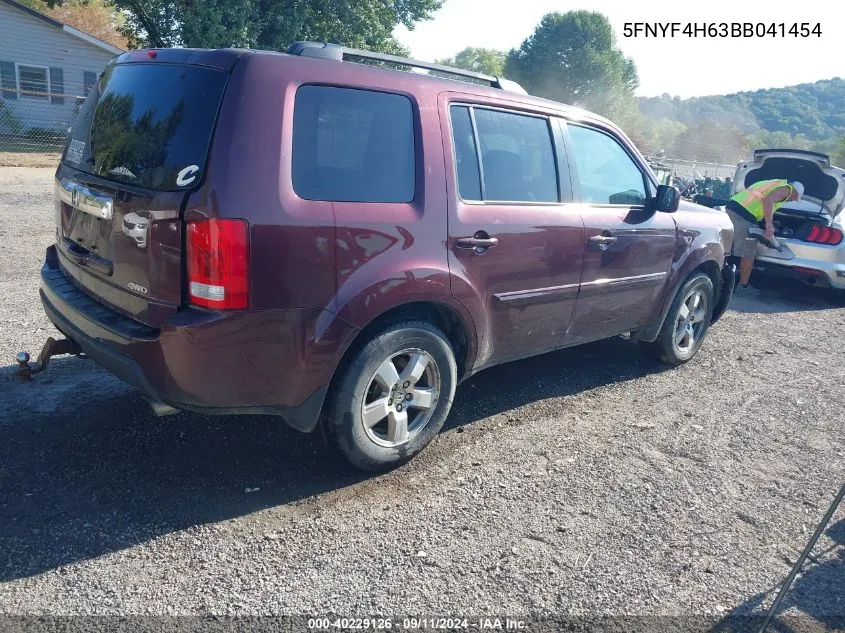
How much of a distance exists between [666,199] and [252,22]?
20.3 meters

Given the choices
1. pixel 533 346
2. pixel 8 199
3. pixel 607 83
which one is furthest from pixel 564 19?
pixel 533 346

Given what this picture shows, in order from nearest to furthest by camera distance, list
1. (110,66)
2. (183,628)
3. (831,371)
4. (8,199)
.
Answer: (183,628)
(110,66)
(831,371)
(8,199)

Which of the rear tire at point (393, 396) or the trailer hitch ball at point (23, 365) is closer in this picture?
the rear tire at point (393, 396)

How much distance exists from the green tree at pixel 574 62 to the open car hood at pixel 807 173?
195 ft

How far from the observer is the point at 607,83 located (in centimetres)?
6812

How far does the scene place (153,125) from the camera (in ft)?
10.2

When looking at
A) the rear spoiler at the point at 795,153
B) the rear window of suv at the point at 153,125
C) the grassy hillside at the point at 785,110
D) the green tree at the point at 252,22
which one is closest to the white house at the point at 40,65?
the green tree at the point at 252,22

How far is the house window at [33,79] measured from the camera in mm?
23031

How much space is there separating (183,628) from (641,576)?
1.82 metres

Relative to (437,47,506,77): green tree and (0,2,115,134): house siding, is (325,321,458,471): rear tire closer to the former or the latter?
(0,2,115,134): house siding

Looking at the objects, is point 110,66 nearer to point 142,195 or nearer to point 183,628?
point 142,195

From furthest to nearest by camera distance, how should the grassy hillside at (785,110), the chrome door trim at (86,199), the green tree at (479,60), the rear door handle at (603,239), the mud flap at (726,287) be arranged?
1. the green tree at (479,60)
2. the grassy hillside at (785,110)
3. the mud flap at (726,287)
4. the rear door handle at (603,239)
5. the chrome door trim at (86,199)

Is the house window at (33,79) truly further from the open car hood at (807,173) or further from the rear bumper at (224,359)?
the rear bumper at (224,359)

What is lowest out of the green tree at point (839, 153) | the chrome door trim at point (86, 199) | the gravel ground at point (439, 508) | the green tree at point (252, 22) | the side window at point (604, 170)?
the gravel ground at point (439, 508)
